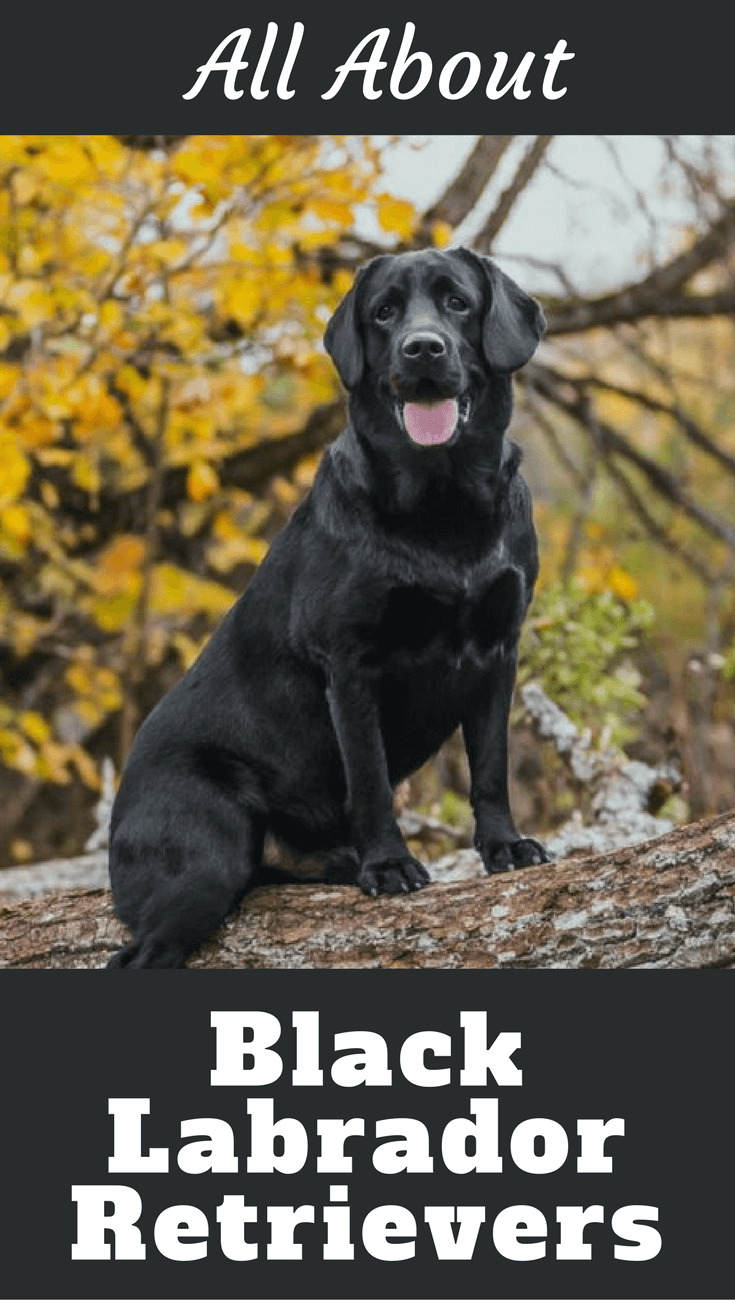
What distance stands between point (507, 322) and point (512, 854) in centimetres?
109

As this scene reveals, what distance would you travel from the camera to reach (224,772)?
11.3 ft

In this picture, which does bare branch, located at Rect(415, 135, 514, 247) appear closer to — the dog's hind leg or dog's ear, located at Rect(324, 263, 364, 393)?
dog's ear, located at Rect(324, 263, 364, 393)

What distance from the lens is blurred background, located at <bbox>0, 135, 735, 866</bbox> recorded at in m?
5.50

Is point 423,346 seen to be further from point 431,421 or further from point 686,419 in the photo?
point 686,419

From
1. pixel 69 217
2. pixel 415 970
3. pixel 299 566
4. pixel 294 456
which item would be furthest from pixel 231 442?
pixel 415 970

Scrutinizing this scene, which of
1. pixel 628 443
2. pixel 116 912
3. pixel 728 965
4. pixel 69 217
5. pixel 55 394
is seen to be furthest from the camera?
pixel 628 443

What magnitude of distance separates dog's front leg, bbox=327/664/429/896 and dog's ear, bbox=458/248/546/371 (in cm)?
69

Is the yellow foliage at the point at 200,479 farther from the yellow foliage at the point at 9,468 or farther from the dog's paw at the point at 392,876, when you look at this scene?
the dog's paw at the point at 392,876

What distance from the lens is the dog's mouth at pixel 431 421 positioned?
3217mm

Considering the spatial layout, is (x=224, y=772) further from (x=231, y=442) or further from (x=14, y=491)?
(x=231, y=442)

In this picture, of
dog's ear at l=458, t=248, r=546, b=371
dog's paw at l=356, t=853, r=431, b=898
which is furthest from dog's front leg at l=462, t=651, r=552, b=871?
dog's ear at l=458, t=248, r=546, b=371

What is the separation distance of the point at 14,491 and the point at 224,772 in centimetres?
254

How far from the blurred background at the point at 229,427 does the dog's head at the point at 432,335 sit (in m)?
1.77

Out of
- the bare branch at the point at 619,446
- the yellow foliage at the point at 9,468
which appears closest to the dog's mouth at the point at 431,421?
the yellow foliage at the point at 9,468
